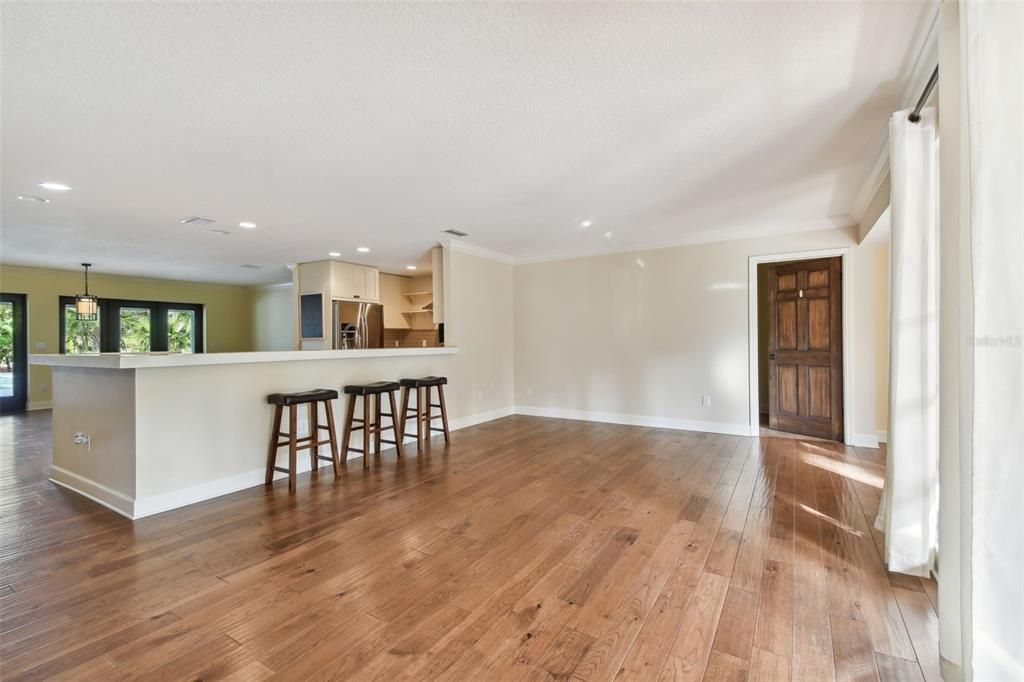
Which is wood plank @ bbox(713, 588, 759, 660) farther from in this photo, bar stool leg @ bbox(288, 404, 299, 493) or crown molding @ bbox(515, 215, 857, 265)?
crown molding @ bbox(515, 215, 857, 265)

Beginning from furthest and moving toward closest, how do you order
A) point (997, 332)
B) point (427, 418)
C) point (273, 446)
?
1. point (427, 418)
2. point (273, 446)
3. point (997, 332)

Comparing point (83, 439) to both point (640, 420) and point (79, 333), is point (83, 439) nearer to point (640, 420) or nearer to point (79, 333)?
point (640, 420)

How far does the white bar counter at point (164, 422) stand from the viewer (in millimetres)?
2912

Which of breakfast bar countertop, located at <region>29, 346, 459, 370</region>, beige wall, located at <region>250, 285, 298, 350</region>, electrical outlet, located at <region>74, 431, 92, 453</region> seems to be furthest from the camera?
beige wall, located at <region>250, 285, 298, 350</region>

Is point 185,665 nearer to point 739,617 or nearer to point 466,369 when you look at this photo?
point 739,617

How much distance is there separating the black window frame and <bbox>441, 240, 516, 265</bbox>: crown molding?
6.96 meters

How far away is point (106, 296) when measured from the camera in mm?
7961

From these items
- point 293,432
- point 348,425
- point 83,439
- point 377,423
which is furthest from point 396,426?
point 83,439

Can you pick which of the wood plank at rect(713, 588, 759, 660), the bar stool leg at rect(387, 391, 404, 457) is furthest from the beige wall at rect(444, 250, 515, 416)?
the wood plank at rect(713, 588, 759, 660)

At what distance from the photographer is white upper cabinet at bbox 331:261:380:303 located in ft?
22.3

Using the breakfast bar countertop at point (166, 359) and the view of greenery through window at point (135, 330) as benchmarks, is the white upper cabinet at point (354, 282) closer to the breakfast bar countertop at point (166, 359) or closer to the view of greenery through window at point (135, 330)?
the breakfast bar countertop at point (166, 359)

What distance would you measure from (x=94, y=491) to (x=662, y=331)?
5.72m

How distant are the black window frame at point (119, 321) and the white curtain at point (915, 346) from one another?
10882 millimetres

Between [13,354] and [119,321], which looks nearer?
[13,354]
